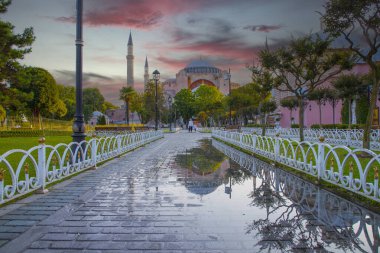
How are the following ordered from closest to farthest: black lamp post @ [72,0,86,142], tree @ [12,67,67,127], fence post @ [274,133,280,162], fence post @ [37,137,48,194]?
fence post @ [37,137,48,194] < black lamp post @ [72,0,86,142] < fence post @ [274,133,280,162] < tree @ [12,67,67,127]

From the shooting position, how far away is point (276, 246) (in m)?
4.14

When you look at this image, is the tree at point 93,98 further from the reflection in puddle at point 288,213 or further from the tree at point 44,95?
the reflection in puddle at point 288,213

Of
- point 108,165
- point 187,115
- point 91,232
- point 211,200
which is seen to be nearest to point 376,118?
point 108,165

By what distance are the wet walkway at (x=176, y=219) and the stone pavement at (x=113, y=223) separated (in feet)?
0.04

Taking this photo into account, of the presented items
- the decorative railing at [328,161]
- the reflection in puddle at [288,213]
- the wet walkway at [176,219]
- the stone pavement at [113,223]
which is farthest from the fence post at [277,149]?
the stone pavement at [113,223]

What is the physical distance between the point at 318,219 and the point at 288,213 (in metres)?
0.49

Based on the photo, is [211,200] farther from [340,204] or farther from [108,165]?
[108,165]

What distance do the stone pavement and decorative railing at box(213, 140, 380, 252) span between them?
0.79 m

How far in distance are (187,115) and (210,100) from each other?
17.4 metres

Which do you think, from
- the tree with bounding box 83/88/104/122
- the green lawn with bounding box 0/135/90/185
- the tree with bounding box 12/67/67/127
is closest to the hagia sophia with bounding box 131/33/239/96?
the tree with bounding box 83/88/104/122

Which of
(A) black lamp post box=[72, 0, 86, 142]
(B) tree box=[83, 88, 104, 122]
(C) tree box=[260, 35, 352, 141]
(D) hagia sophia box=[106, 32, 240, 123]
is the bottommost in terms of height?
(A) black lamp post box=[72, 0, 86, 142]

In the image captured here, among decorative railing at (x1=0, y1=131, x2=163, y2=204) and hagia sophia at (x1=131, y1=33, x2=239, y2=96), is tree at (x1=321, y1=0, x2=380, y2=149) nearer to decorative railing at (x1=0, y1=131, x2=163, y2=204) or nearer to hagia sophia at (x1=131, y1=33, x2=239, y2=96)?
decorative railing at (x1=0, y1=131, x2=163, y2=204)

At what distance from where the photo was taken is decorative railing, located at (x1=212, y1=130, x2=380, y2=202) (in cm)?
607

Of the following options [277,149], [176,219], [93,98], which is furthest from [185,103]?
[176,219]
